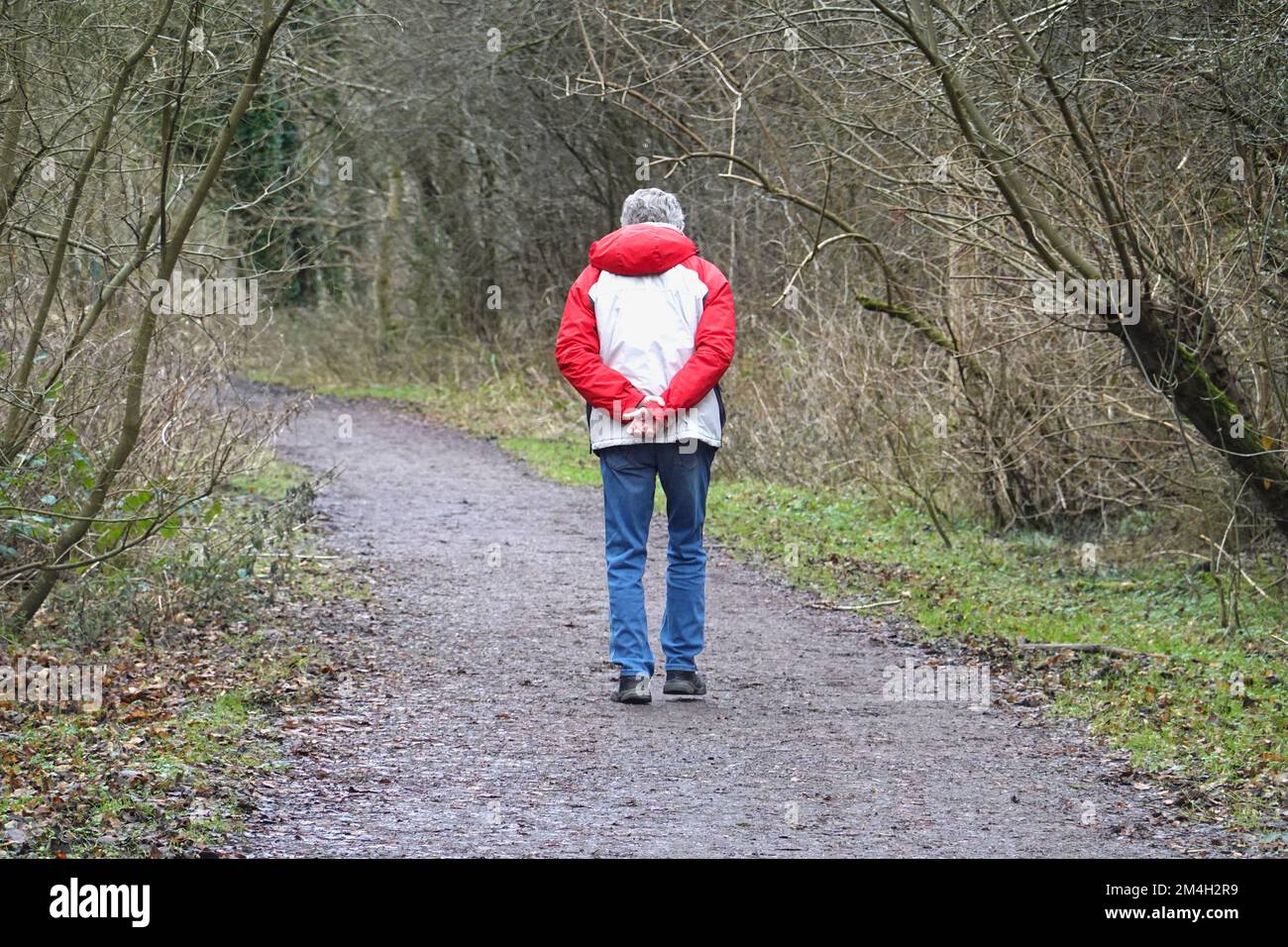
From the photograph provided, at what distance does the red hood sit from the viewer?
697 cm

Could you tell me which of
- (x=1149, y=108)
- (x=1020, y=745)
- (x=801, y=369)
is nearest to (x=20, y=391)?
(x=1020, y=745)

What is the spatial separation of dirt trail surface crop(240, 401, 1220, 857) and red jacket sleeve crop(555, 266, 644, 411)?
1.39m

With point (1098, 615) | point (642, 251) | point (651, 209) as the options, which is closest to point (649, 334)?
point (642, 251)

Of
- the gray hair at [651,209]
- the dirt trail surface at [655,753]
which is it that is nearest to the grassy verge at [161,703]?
the dirt trail surface at [655,753]

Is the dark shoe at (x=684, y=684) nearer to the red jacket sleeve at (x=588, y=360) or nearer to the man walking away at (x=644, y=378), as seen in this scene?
the man walking away at (x=644, y=378)

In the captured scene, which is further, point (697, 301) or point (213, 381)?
point (213, 381)

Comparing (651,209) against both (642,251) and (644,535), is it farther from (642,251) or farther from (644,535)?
(644,535)

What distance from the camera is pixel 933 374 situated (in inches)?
510

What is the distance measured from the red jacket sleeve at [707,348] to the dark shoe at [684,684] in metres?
1.28

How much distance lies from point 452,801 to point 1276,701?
3.92 meters

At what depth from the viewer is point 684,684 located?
735cm

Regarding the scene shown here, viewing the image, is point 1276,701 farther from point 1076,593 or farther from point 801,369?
point 801,369

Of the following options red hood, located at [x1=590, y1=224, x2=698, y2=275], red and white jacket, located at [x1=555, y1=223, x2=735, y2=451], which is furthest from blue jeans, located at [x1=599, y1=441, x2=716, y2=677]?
red hood, located at [x1=590, y1=224, x2=698, y2=275]

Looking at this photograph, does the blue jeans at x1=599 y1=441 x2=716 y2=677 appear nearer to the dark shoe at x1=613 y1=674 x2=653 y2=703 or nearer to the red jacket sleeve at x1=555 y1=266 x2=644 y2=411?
the dark shoe at x1=613 y1=674 x2=653 y2=703
